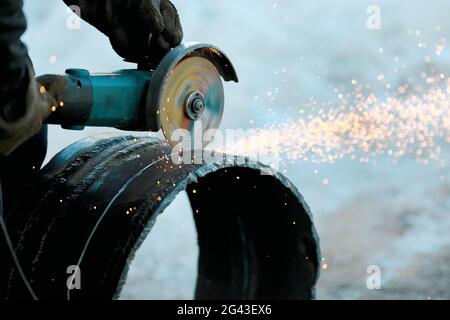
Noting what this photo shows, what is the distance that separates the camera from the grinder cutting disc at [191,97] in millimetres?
2205

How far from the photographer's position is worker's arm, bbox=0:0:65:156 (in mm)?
1522

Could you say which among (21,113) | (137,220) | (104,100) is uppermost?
(104,100)

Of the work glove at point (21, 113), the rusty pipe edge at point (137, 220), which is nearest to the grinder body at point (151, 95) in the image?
the rusty pipe edge at point (137, 220)

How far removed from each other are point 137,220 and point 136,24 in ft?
2.18

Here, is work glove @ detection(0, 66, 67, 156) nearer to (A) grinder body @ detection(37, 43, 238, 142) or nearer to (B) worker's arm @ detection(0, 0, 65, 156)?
(B) worker's arm @ detection(0, 0, 65, 156)

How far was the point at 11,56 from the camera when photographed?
5.02 ft

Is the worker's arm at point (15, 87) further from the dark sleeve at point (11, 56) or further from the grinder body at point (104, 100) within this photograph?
the grinder body at point (104, 100)

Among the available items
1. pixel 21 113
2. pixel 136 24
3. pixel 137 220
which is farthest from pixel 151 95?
pixel 21 113

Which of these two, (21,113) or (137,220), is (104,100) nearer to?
(137,220)

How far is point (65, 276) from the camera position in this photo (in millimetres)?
1948

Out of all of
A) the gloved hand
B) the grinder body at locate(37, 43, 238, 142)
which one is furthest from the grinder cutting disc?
the gloved hand
